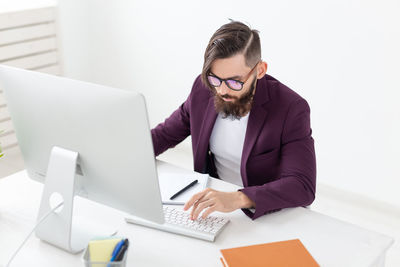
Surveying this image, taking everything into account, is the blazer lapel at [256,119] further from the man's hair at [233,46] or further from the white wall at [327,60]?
the white wall at [327,60]

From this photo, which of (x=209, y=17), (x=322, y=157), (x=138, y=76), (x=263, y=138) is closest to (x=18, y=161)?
(x=138, y=76)

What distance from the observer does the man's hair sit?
181 centimetres

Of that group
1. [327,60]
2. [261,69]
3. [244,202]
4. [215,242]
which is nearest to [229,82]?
[261,69]

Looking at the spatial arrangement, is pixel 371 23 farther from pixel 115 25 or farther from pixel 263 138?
pixel 115 25

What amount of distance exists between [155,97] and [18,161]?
3.46ft

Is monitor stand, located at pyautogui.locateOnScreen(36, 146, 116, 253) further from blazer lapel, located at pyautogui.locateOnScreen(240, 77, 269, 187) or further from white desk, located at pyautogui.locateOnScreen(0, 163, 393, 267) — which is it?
blazer lapel, located at pyautogui.locateOnScreen(240, 77, 269, 187)

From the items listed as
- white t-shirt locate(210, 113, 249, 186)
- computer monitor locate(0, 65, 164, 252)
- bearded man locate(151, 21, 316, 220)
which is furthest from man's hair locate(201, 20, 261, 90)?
computer monitor locate(0, 65, 164, 252)

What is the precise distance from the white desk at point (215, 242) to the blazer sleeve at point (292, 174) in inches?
1.5

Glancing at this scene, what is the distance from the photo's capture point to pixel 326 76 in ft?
10.1

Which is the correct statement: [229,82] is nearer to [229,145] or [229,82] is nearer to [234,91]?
[234,91]

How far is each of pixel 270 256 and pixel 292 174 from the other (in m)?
0.41

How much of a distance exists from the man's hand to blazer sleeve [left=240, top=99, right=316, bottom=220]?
4cm

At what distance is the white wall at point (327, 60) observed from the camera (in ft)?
9.45

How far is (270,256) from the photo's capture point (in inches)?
57.7
